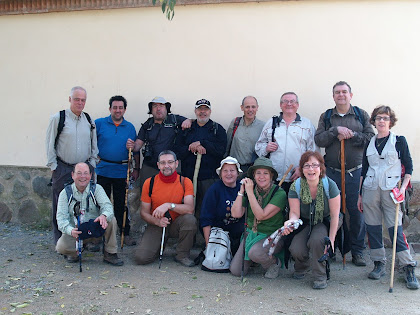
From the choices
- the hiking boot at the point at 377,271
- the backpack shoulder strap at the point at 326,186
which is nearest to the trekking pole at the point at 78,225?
the backpack shoulder strap at the point at 326,186

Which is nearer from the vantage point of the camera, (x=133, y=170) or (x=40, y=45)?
(x=133, y=170)

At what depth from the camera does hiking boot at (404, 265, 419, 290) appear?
4211 mm

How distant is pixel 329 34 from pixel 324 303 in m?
3.25

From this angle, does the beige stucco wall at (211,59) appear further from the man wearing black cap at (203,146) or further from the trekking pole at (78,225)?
the trekking pole at (78,225)

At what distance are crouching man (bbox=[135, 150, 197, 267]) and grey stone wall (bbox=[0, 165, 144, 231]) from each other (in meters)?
2.04

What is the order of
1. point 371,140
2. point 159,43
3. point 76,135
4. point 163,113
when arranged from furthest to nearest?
point 159,43 → point 163,113 → point 76,135 → point 371,140

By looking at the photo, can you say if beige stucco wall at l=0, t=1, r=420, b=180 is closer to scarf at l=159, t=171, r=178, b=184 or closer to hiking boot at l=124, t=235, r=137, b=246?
scarf at l=159, t=171, r=178, b=184

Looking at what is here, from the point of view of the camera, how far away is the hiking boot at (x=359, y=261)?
195 inches

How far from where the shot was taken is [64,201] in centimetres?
482

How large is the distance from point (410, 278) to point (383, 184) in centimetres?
89

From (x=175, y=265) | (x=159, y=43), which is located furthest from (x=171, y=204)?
(x=159, y=43)

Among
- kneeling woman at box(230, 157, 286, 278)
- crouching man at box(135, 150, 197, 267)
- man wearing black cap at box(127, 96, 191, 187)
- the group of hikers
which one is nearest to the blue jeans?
the group of hikers

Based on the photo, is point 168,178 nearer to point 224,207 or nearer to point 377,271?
point 224,207

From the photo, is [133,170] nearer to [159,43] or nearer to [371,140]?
[159,43]
